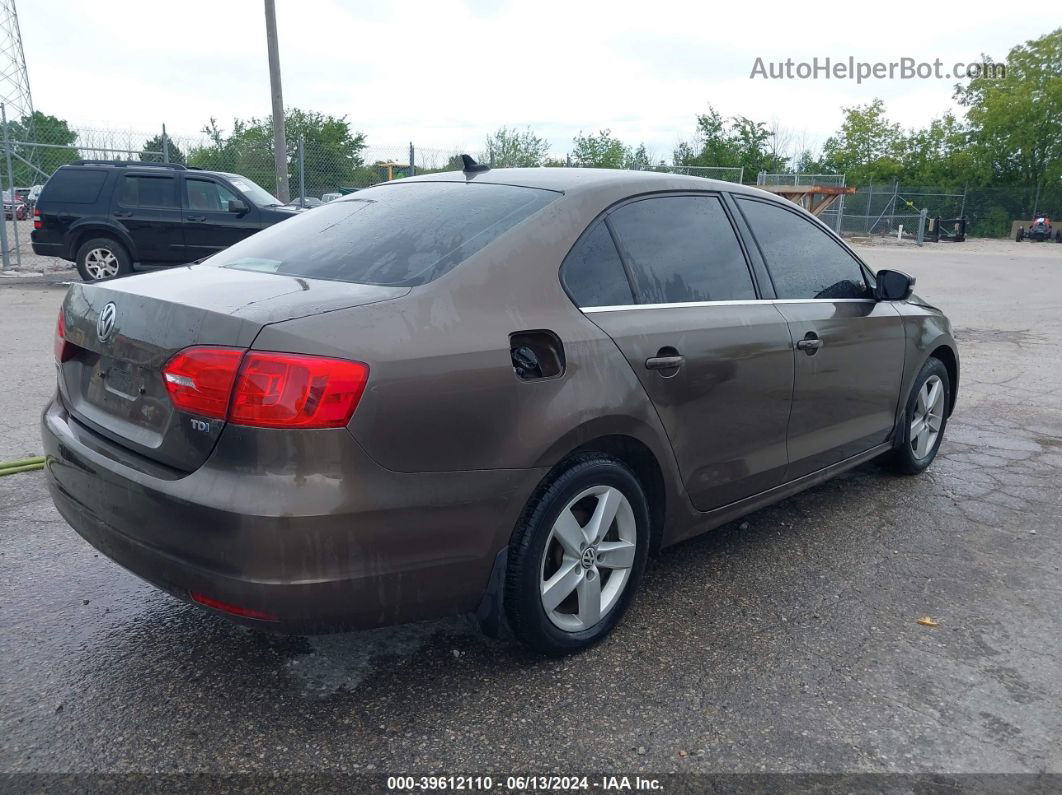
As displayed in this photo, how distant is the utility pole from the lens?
16047 mm

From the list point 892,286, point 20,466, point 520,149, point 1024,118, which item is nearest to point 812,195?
point 520,149

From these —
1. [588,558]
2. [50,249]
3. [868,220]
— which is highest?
[50,249]

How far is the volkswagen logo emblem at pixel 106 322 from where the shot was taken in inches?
104

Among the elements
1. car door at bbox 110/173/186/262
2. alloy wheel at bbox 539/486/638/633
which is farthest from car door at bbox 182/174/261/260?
alloy wheel at bbox 539/486/638/633

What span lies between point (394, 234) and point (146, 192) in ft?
38.4

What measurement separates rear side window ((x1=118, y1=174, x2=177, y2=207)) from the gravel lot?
9974 mm

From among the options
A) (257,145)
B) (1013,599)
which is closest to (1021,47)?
(257,145)

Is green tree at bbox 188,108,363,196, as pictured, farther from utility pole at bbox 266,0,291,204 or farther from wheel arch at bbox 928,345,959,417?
wheel arch at bbox 928,345,959,417

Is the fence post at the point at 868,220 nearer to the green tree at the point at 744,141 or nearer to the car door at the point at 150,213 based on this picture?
the green tree at the point at 744,141

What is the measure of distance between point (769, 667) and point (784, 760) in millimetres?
500

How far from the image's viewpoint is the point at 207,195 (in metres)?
13.3

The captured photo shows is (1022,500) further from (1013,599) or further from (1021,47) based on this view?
(1021,47)

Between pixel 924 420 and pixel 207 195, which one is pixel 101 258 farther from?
pixel 924 420

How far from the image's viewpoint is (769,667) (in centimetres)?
291
